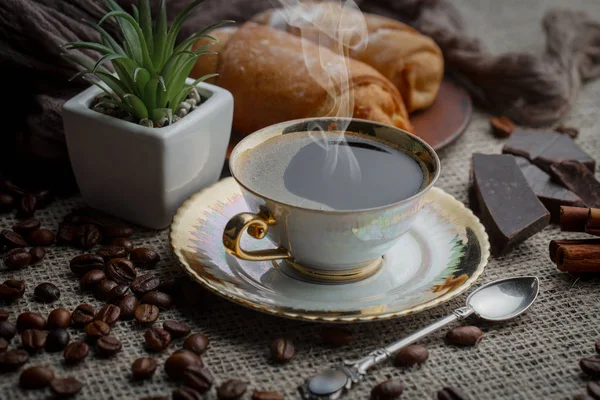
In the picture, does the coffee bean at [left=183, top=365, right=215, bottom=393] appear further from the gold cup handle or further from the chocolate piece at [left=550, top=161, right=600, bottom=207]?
the chocolate piece at [left=550, top=161, right=600, bottom=207]

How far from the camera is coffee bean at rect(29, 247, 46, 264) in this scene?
5.53 feet

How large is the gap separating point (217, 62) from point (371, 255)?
100 cm

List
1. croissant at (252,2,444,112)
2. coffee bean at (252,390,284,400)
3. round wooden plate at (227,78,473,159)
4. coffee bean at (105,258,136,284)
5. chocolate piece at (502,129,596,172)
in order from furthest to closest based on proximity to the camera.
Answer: croissant at (252,2,444,112) < round wooden plate at (227,78,473,159) < chocolate piece at (502,129,596,172) < coffee bean at (105,258,136,284) < coffee bean at (252,390,284,400)

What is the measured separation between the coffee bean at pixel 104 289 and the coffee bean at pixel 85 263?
7 cm

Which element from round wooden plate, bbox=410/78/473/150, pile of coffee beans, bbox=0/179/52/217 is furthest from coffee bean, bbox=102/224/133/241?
round wooden plate, bbox=410/78/473/150

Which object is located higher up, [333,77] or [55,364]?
[333,77]

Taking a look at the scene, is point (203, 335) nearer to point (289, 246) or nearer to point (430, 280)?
point (289, 246)

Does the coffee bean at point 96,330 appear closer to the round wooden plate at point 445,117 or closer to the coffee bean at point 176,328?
the coffee bean at point 176,328

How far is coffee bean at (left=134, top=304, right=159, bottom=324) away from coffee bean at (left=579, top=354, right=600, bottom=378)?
2.82 feet

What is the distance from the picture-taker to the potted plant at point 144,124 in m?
1.73

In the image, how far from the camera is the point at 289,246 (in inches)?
59.5

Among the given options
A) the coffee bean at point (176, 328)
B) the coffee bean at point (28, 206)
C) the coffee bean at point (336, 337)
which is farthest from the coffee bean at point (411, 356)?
the coffee bean at point (28, 206)

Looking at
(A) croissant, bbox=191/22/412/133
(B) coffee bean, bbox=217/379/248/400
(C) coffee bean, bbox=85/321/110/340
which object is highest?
(A) croissant, bbox=191/22/412/133

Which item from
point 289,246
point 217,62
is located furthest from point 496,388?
point 217,62
